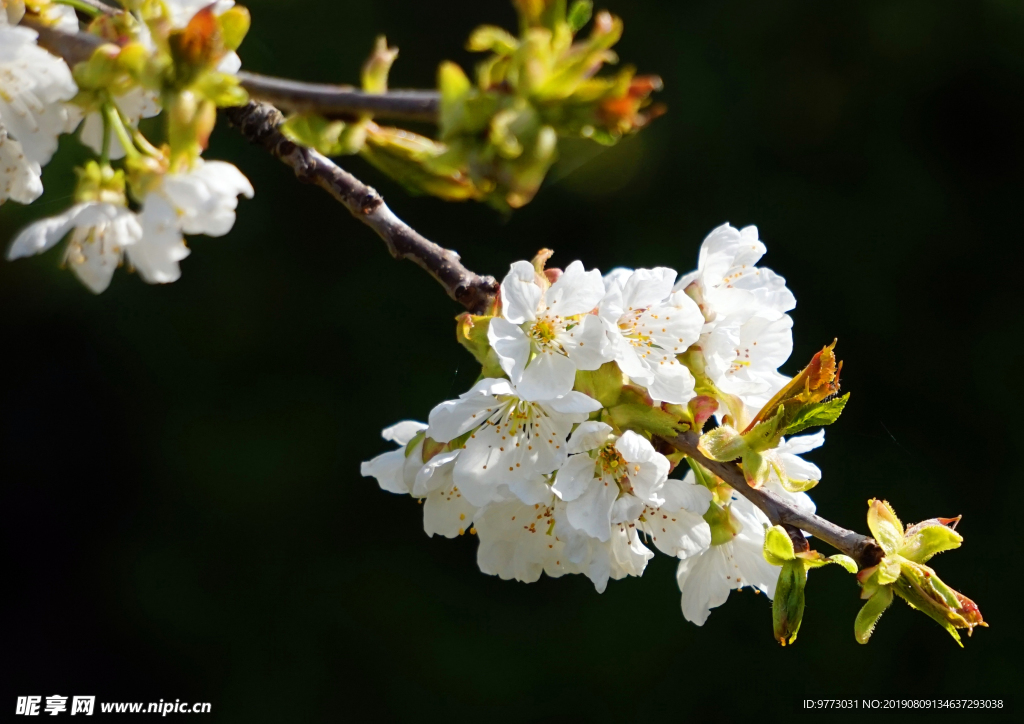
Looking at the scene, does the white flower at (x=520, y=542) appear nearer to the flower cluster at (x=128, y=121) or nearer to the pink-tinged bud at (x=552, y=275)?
the pink-tinged bud at (x=552, y=275)

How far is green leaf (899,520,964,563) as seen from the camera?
20.6 inches

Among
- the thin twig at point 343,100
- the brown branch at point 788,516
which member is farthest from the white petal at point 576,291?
the thin twig at point 343,100

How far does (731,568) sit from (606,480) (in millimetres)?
140

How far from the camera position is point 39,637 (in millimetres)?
2340

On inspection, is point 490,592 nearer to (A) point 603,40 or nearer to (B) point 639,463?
(B) point 639,463

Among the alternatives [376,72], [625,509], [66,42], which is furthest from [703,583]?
[66,42]

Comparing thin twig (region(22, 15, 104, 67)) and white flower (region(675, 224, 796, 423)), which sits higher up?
thin twig (region(22, 15, 104, 67))

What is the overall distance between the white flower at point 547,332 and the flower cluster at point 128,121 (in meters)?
0.18

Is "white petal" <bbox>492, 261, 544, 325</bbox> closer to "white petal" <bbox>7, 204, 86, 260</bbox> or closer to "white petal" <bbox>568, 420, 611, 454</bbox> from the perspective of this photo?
"white petal" <bbox>568, 420, 611, 454</bbox>

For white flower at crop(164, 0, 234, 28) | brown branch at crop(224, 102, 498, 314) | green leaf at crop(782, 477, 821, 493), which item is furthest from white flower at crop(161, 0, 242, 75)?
green leaf at crop(782, 477, 821, 493)

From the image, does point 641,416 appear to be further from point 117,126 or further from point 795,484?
point 117,126

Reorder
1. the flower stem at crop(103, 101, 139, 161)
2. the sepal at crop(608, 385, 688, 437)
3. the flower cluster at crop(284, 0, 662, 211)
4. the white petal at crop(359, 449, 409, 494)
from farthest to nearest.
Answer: the white petal at crop(359, 449, 409, 494) → the sepal at crop(608, 385, 688, 437) → the flower stem at crop(103, 101, 139, 161) → the flower cluster at crop(284, 0, 662, 211)

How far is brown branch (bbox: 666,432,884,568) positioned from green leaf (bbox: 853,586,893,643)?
18 mm

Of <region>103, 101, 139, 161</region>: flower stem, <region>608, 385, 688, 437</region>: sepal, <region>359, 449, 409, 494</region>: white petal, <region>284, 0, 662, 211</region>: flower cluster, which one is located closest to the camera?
<region>284, 0, 662, 211</region>: flower cluster
